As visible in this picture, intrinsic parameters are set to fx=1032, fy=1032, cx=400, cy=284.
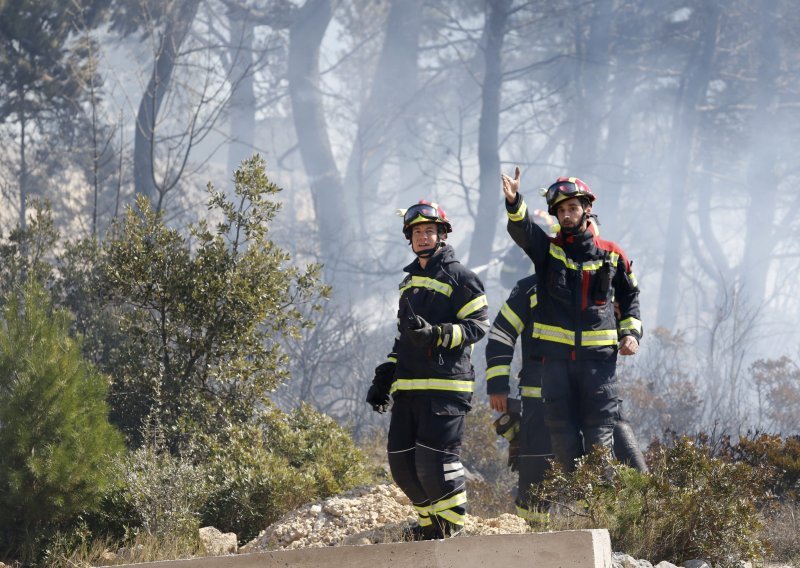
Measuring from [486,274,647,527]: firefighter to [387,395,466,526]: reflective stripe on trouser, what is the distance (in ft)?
3.66

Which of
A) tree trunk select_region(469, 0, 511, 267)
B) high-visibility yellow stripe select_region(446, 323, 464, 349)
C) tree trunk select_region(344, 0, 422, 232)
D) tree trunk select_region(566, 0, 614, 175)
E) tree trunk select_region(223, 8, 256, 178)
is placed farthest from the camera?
tree trunk select_region(344, 0, 422, 232)

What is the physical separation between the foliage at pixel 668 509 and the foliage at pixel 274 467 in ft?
6.11

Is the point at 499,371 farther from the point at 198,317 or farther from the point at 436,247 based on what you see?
the point at 198,317

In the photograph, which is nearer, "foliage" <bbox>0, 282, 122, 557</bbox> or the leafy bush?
"foliage" <bbox>0, 282, 122, 557</bbox>

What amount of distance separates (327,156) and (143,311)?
1972cm

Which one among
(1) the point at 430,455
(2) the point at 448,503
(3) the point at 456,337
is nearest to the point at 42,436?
(1) the point at 430,455

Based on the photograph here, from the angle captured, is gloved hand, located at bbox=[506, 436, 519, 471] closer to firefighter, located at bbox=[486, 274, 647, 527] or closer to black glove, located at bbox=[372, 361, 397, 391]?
firefighter, located at bbox=[486, 274, 647, 527]

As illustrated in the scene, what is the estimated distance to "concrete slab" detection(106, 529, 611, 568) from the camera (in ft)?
14.6

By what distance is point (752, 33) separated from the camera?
82.9ft

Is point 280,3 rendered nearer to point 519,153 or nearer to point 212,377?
point 519,153

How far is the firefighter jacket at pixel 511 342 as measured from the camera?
651cm

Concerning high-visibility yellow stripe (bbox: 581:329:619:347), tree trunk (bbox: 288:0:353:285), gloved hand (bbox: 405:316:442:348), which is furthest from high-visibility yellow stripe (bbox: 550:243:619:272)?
tree trunk (bbox: 288:0:353:285)

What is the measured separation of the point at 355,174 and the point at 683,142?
11279 mm

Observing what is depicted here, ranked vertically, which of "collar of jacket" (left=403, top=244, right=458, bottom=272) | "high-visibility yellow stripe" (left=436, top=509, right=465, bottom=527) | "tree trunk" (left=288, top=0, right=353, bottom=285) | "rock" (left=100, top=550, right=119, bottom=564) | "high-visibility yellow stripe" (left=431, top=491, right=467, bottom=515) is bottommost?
"rock" (left=100, top=550, right=119, bottom=564)
